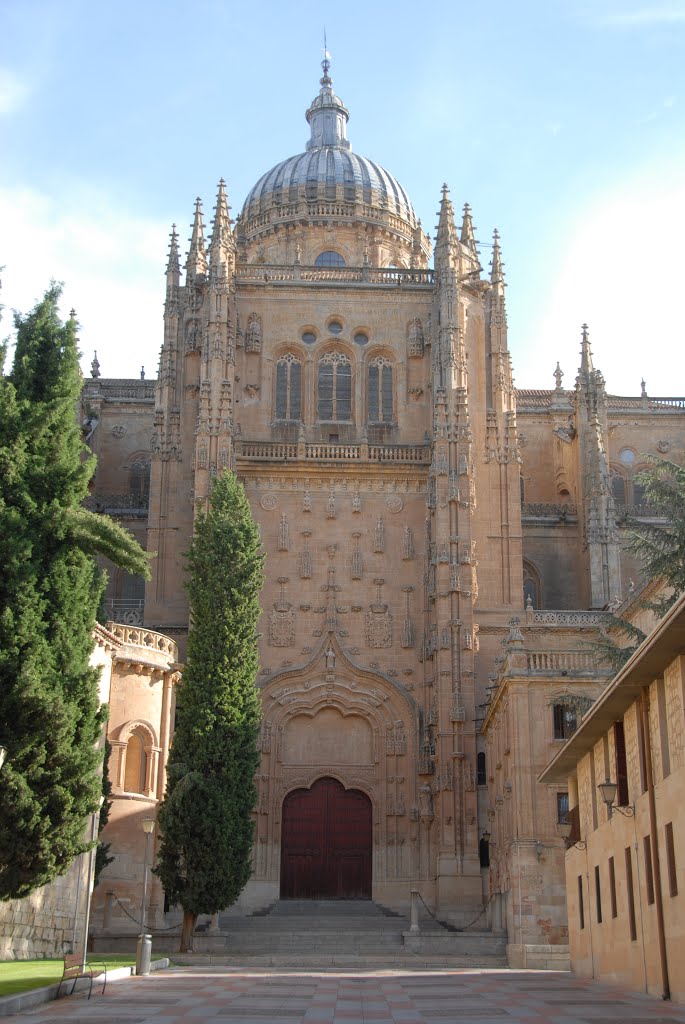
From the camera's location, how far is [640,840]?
2248cm

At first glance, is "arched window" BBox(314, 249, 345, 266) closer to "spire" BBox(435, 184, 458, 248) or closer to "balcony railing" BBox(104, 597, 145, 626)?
"spire" BBox(435, 184, 458, 248)

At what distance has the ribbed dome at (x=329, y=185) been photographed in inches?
A: 2525

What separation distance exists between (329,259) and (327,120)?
1283cm

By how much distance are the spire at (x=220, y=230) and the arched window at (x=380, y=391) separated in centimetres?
736

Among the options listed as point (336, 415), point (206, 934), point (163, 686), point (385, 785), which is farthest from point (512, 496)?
point (206, 934)

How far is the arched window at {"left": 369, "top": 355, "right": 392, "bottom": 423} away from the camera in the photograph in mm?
52062

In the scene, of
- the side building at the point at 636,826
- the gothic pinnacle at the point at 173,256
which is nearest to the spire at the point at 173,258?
the gothic pinnacle at the point at 173,256

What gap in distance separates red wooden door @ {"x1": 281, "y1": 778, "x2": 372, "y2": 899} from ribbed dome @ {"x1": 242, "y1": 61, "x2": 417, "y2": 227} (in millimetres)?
30320

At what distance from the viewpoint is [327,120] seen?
71.4 metres

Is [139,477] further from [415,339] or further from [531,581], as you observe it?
[531,581]

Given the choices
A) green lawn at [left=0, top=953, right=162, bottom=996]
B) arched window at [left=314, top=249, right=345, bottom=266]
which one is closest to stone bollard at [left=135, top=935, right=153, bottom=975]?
green lawn at [left=0, top=953, right=162, bottom=996]

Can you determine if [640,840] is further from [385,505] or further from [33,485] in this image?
[385,505]

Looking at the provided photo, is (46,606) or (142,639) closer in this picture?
(46,606)

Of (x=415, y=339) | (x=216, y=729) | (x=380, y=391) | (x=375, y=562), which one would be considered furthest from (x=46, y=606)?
(x=415, y=339)
